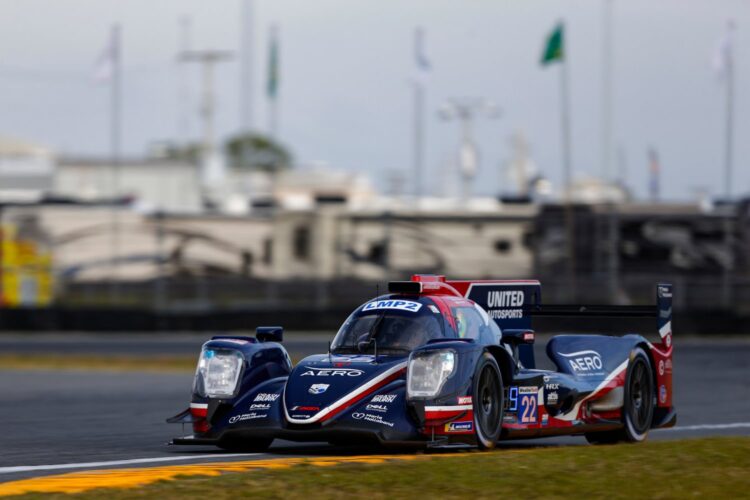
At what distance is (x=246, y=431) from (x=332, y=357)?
2.62 feet

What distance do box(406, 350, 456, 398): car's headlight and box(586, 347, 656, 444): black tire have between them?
245cm

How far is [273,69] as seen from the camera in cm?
5619

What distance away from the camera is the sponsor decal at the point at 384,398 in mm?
8602

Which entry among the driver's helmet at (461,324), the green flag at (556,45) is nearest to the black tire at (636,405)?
the driver's helmet at (461,324)

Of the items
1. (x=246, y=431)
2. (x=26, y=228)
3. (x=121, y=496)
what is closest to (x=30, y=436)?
(x=246, y=431)

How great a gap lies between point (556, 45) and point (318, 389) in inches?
1198

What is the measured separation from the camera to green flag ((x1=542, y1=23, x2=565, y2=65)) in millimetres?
37781

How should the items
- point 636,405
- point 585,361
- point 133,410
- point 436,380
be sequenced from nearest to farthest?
point 436,380 < point 585,361 < point 636,405 < point 133,410

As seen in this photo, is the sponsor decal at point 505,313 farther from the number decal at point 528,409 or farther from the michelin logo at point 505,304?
the number decal at point 528,409

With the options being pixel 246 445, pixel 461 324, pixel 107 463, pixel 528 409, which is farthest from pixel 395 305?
pixel 107 463

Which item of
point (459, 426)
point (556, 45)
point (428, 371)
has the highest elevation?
point (556, 45)

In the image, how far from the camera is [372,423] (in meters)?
8.48

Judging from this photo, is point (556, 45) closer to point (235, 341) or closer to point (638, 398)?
point (638, 398)

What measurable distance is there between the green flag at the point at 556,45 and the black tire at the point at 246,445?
29684 mm
